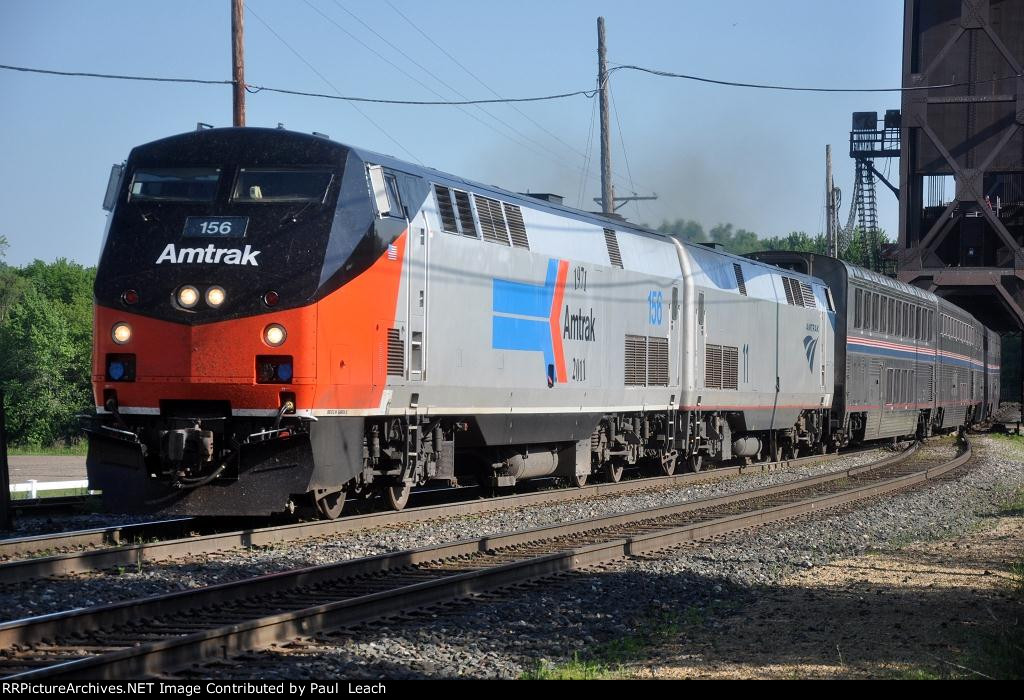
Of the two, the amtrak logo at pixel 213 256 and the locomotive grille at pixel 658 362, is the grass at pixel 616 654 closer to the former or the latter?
the amtrak logo at pixel 213 256

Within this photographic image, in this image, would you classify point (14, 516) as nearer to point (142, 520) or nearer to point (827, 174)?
point (142, 520)

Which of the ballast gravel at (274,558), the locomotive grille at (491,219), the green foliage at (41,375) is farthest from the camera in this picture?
the green foliage at (41,375)

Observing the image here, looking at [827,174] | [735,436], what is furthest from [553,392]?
[827,174]

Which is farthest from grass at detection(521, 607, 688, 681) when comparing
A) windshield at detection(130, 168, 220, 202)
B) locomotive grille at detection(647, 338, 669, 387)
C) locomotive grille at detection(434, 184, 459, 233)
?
locomotive grille at detection(647, 338, 669, 387)

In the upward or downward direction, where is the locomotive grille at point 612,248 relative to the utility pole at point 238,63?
downward

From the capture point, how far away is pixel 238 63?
20625 mm

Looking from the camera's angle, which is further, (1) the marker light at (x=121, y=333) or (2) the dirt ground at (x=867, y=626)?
(1) the marker light at (x=121, y=333)

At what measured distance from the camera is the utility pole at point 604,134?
2831cm

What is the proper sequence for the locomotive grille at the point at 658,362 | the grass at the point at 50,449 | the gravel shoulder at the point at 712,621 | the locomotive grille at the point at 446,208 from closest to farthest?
the gravel shoulder at the point at 712,621 < the locomotive grille at the point at 446,208 < the locomotive grille at the point at 658,362 < the grass at the point at 50,449

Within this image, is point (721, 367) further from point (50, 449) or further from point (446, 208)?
point (50, 449)

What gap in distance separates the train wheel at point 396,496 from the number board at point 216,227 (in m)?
3.68

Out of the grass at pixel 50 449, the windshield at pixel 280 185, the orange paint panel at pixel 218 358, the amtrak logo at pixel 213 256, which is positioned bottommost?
the grass at pixel 50 449

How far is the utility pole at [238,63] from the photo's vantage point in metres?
20.3

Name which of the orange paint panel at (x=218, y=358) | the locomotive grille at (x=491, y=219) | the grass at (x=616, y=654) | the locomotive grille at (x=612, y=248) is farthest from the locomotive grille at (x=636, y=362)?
the grass at (x=616, y=654)
